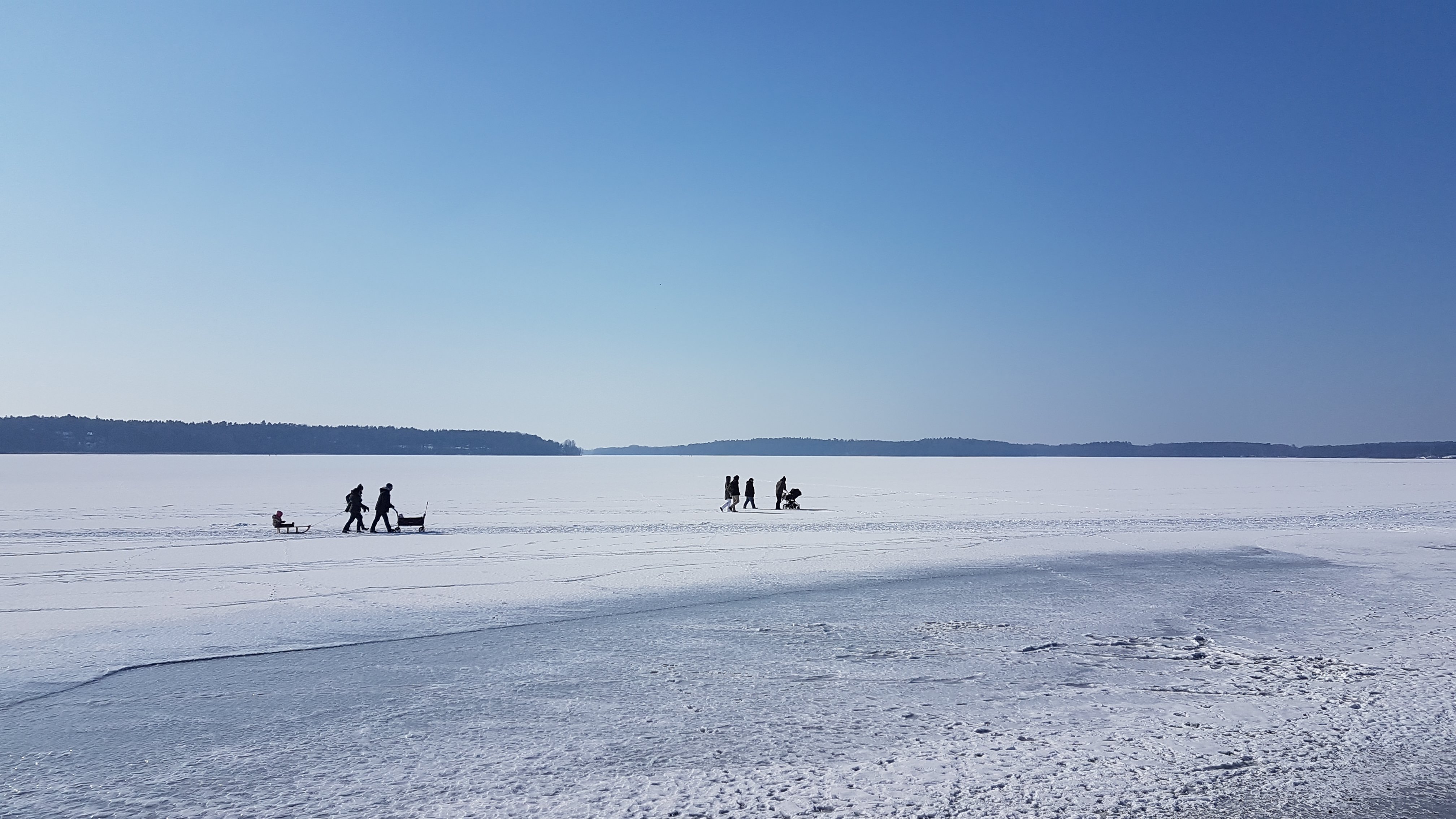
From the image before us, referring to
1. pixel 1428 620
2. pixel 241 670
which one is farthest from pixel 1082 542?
pixel 241 670

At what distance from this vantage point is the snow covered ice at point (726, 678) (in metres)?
4.52

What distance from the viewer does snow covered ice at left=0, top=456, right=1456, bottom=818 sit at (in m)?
4.52

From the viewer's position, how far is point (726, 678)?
675cm

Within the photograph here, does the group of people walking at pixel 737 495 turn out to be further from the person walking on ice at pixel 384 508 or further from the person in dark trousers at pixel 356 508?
the person in dark trousers at pixel 356 508

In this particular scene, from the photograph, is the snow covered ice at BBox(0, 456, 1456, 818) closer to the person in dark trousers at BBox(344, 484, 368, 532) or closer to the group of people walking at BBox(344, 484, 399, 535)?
the group of people walking at BBox(344, 484, 399, 535)

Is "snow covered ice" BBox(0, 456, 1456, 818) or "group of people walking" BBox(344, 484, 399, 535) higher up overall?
"group of people walking" BBox(344, 484, 399, 535)

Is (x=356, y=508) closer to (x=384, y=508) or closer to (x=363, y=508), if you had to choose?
(x=363, y=508)

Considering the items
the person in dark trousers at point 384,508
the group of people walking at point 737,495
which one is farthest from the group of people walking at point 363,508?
the group of people walking at point 737,495

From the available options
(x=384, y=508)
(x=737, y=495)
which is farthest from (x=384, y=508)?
(x=737, y=495)

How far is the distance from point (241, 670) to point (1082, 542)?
49.1 ft

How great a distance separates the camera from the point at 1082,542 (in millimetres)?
17031

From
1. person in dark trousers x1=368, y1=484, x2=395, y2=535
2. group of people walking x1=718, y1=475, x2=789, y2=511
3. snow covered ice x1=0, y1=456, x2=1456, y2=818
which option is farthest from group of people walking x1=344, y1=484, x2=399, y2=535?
group of people walking x1=718, y1=475, x2=789, y2=511

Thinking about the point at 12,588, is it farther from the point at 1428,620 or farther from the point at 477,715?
the point at 1428,620

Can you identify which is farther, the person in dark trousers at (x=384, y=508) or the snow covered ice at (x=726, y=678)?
the person in dark trousers at (x=384, y=508)
